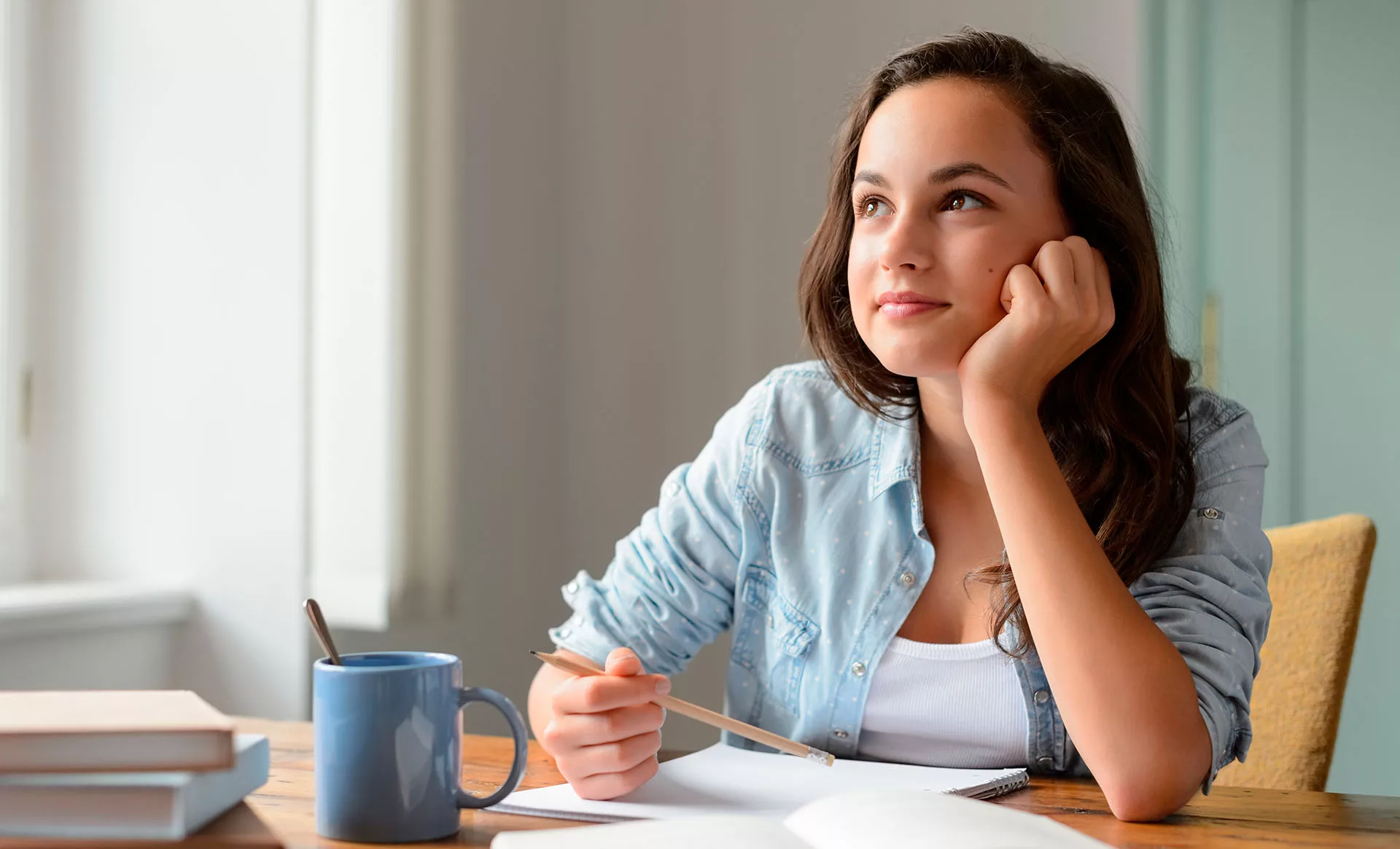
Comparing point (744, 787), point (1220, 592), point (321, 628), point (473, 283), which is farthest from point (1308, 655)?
point (473, 283)

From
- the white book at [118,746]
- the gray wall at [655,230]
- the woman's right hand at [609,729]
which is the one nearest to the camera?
the white book at [118,746]

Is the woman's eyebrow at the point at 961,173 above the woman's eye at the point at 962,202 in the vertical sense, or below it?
above

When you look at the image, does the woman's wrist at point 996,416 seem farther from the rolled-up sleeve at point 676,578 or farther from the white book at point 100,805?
the white book at point 100,805

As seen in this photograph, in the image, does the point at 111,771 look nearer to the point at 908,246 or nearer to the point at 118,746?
the point at 118,746

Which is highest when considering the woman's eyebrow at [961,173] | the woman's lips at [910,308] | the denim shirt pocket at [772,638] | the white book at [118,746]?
the woman's eyebrow at [961,173]

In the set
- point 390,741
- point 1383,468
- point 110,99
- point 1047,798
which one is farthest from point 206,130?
point 1383,468

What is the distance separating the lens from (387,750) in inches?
27.6

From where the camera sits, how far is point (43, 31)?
1.93 m

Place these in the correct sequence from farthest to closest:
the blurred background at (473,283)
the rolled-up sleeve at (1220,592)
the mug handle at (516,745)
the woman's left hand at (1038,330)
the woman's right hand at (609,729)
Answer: the blurred background at (473,283), the woman's left hand at (1038,330), the rolled-up sleeve at (1220,592), the woman's right hand at (609,729), the mug handle at (516,745)

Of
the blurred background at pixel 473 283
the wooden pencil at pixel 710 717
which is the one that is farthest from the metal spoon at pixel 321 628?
the blurred background at pixel 473 283

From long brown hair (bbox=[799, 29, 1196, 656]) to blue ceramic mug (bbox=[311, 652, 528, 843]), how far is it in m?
0.55

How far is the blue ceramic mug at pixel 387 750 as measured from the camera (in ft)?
2.29

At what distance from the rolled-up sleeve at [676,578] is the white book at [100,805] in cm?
58

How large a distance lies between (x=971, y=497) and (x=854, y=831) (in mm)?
628
